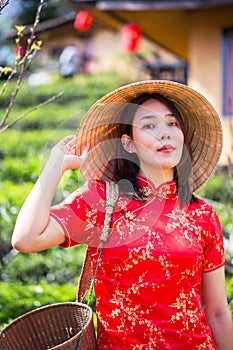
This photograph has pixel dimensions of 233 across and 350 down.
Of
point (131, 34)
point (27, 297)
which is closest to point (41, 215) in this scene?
point (27, 297)

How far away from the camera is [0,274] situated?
471 cm

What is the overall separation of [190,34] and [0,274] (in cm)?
713

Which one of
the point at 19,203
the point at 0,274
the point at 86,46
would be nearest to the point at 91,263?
the point at 0,274

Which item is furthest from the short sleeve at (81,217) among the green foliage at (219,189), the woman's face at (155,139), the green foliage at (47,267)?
the green foliage at (219,189)

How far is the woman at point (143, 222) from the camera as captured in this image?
2180mm

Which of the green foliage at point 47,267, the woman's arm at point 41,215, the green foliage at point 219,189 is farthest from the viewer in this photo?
the green foliage at point 219,189

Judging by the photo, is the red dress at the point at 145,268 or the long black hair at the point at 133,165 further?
the long black hair at the point at 133,165

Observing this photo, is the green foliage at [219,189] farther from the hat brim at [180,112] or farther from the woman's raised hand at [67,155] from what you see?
the woman's raised hand at [67,155]

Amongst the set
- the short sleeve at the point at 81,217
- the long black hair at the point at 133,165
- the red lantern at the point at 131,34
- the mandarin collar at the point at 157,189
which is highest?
the red lantern at the point at 131,34

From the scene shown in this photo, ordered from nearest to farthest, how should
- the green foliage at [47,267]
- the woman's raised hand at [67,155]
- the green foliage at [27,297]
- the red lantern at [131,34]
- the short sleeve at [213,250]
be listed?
the woman's raised hand at [67,155] < the short sleeve at [213,250] < the green foliage at [27,297] < the green foliage at [47,267] < the red lantern at [131,34]

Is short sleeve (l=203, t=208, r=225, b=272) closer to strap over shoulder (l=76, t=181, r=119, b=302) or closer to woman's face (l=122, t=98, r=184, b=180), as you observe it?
woman's face (l=122, t=98, r=184, b=180)

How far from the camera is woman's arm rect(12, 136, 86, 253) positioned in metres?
2.10

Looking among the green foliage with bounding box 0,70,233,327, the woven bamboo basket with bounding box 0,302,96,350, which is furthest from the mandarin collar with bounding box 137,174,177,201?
the woven bamboo basket with bounding box 0,302,96,350

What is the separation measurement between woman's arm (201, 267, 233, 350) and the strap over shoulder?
0.42 metres
